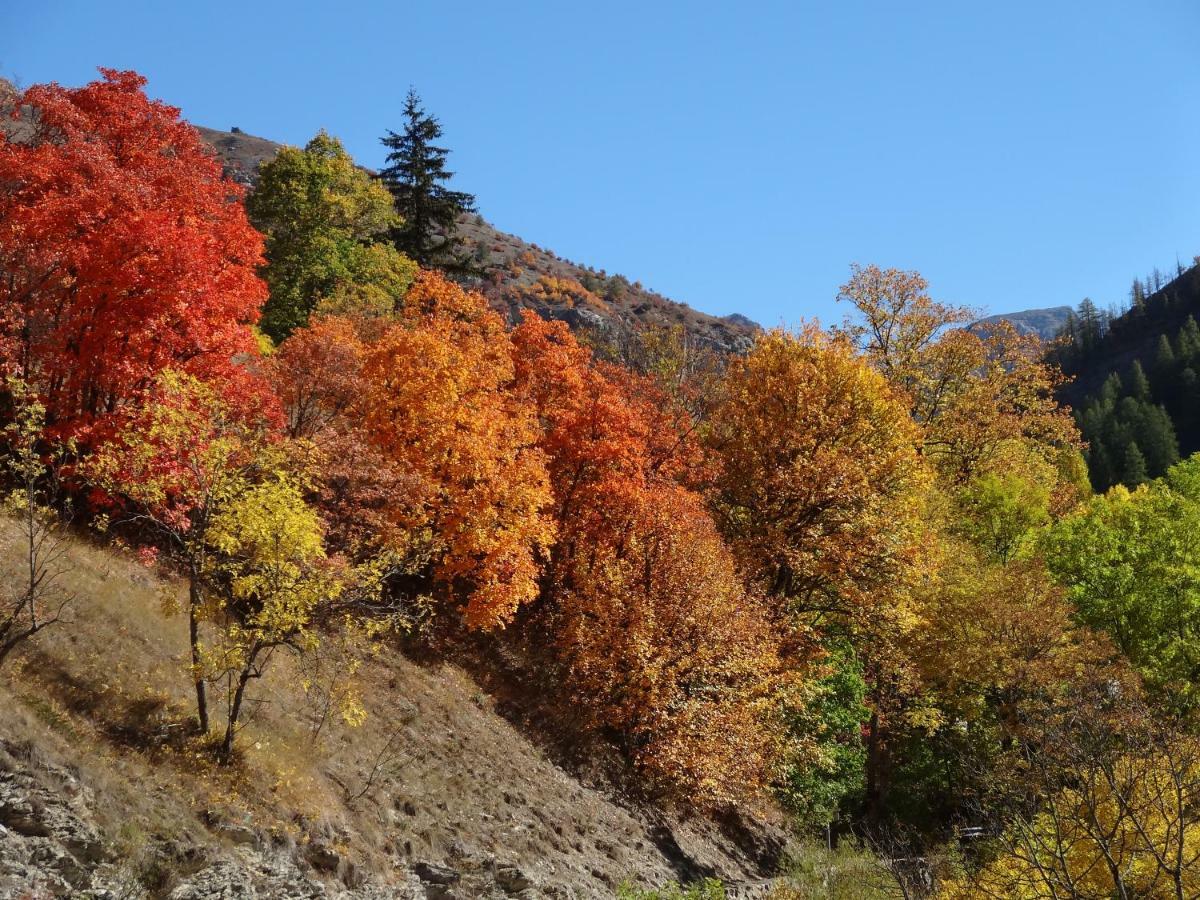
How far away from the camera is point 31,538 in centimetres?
1345

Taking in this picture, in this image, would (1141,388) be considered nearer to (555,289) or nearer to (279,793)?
(555,289)

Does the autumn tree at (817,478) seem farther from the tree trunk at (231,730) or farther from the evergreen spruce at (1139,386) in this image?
the evergreen spruce at (1139,386)

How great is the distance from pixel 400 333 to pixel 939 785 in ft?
86.5

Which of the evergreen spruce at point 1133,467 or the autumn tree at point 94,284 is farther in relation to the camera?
the evergreen spruce at point 1133,467

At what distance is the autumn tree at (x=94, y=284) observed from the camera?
20031 millimetres

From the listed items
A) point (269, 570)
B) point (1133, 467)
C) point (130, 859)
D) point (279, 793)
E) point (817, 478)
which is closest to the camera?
point (130, 859)

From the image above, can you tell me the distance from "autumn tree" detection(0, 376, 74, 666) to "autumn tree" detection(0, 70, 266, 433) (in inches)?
68.5

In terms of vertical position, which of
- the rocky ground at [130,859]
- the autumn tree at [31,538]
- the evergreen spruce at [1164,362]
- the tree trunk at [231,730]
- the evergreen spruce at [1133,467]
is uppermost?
the evergreen spruce at [1164,362]

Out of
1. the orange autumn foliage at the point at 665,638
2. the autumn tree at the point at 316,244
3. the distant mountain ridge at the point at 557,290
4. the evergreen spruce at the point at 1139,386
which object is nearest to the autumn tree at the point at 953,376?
the orange autumn foliage at the point at 665,638

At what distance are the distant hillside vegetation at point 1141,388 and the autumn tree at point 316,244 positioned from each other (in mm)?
36883

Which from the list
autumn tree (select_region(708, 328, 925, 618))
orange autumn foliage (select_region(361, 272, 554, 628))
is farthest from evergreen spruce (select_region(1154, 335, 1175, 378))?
orange autumn foliage (select_region(361, 272, 554, 628))

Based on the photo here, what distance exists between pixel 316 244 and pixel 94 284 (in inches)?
1105

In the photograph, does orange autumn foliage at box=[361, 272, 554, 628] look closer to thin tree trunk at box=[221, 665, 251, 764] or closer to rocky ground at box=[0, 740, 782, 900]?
thin tree trunk at box=[221, 665, 251, 764]

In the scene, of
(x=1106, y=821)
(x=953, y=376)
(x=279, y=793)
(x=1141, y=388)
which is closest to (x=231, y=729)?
(x=279, y=793)
